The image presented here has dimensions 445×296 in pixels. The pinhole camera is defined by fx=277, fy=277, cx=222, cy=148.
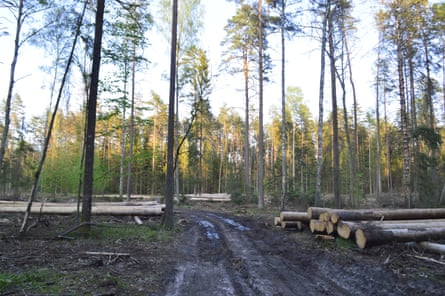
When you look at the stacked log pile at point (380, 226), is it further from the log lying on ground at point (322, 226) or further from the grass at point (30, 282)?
the grass at point (30, 282)

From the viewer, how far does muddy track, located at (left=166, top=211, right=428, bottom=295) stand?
468 cm

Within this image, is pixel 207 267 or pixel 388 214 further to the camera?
pixel 388 214

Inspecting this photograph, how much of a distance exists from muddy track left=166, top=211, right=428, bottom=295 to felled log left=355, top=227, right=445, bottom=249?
972 millimetres

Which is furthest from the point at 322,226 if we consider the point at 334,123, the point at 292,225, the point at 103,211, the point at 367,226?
the point at 103,211

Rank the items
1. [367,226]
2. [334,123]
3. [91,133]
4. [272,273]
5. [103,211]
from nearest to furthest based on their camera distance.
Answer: [272,273] → [367,226] → [91,133] → [103,211] → [334,123]

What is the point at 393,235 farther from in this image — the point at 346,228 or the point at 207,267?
the point at 207,267

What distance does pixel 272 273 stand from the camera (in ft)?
18.6

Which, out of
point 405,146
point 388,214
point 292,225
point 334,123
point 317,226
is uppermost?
point 334,123

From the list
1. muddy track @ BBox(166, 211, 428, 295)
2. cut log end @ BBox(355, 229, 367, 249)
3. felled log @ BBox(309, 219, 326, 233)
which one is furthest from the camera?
felled log @ BBox(309, 219, 326, 233)

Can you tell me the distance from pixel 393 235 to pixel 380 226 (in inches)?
22.1

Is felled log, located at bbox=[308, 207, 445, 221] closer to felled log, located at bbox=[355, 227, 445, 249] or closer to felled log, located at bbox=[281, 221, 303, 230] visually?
felled log, located at bbox=[355, 227, 445, 249]

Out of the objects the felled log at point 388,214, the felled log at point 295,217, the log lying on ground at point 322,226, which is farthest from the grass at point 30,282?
the felled log at point 295,217

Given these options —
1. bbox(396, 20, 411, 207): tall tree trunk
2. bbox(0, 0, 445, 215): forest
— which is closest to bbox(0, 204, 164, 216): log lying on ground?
bbox(0, 0, 445, 215): forest

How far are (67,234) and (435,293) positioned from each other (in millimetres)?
9083
